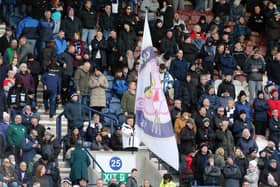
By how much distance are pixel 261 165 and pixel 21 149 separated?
19.8 ft

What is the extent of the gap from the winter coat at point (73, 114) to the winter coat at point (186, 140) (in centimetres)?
243

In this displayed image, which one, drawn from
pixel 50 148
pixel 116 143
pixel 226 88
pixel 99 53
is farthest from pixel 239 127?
pixel 50 148

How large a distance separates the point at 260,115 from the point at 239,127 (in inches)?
58.4

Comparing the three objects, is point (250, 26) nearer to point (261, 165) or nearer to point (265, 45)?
point (265, 45)

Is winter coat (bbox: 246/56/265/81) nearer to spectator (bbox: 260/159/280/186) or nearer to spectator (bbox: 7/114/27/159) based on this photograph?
spectator (bbox: 260/159/280/186)

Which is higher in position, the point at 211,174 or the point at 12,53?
the point at 12,53

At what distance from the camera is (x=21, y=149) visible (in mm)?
31531

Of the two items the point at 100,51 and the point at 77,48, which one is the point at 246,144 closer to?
the point at 100,51

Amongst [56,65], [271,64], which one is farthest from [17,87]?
[271,64]

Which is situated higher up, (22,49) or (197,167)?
(22,49)

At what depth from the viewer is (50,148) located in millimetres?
31328

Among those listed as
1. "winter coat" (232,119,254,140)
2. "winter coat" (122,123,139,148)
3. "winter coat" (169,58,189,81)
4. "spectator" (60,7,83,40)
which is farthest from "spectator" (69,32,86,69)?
"winter coat" (232,119,254,140)

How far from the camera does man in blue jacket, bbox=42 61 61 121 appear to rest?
33.7 metres

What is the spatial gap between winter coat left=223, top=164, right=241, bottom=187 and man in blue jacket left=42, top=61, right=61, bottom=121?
448cm
